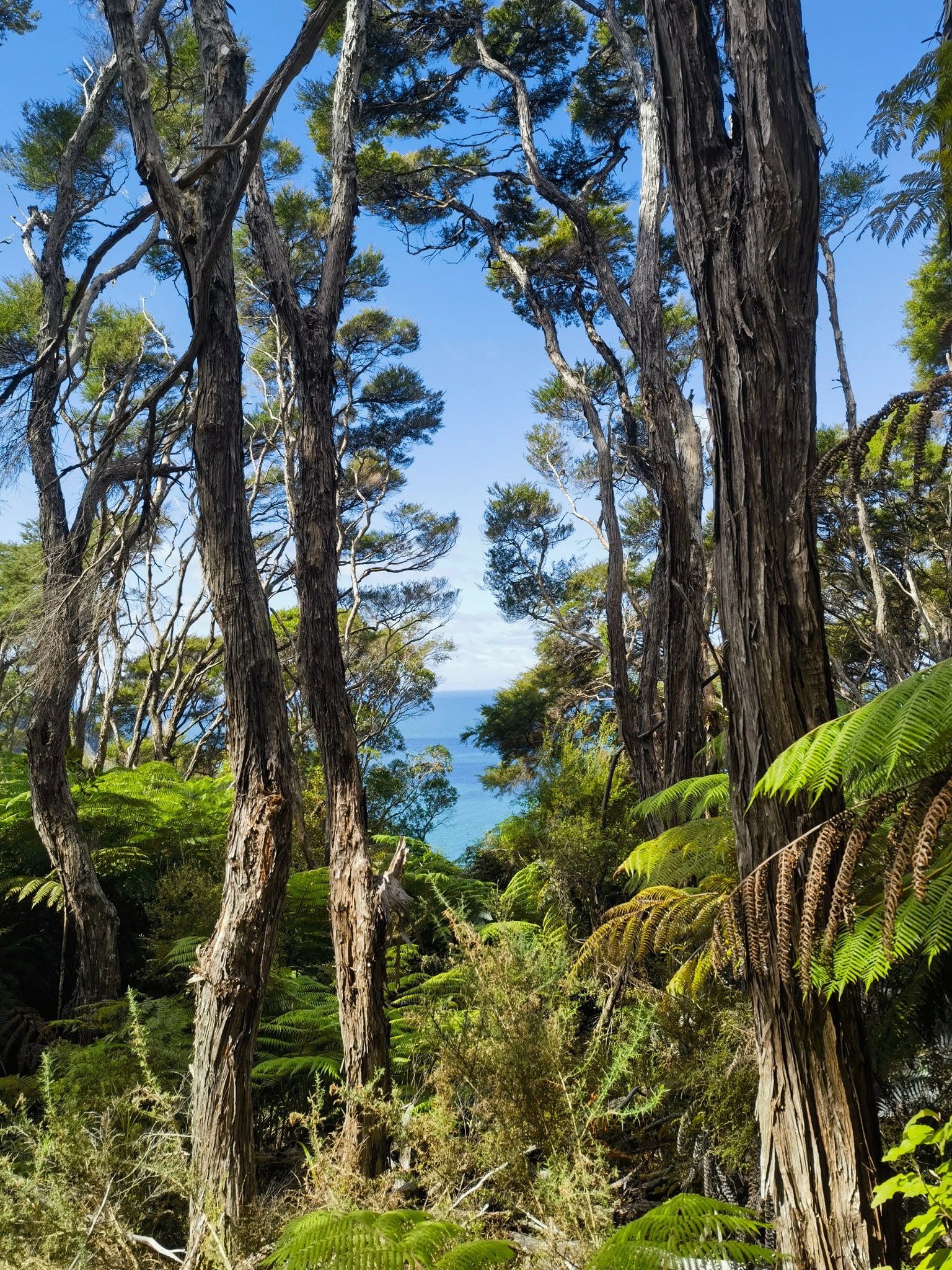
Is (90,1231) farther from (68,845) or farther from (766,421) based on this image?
(68,845)

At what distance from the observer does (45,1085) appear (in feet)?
7.25

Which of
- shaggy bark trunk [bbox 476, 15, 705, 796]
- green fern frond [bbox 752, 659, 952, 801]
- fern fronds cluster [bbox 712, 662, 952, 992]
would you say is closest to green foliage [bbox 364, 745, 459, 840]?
shaggy bark trunk [bbox 476, 15, 705, 796]

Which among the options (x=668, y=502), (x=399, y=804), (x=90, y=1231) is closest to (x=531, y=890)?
(x=668, y=502)

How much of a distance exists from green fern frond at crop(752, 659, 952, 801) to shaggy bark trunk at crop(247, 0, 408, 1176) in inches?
70.7

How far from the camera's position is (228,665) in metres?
2.55

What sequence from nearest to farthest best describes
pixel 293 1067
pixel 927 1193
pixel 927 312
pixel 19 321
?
pixel 927 1193 < pixel 293 1067 < pixel 19 321 < pixel 927 312

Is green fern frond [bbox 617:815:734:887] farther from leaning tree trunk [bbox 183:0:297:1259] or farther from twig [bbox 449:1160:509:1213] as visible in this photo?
leaning tree trunk [bbox 183:0:297:1259]

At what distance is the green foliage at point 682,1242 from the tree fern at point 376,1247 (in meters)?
0.21

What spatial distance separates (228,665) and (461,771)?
290 ft

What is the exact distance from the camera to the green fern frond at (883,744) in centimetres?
121

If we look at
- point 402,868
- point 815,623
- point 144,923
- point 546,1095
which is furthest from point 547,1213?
point 144,923

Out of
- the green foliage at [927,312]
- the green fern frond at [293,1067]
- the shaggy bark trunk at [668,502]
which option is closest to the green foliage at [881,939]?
the green fern frond at [293,1067]

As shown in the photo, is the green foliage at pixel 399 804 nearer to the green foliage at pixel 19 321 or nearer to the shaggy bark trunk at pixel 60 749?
the shaggy bark trunk at pixel 60 749

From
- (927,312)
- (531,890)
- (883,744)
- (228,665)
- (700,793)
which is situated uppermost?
(927,312)
